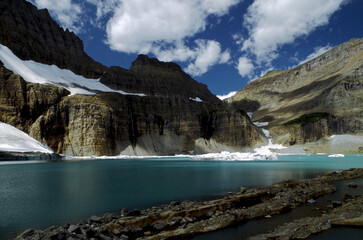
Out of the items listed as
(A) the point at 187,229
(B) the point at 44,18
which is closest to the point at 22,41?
(B) the point at 44,18

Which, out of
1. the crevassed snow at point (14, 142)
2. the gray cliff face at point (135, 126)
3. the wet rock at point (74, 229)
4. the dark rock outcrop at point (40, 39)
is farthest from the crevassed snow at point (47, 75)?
the wet rock at point (74, 229)

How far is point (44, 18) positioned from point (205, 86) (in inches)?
3995

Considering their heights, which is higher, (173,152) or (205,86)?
(205,86)

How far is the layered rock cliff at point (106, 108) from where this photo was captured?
89.4 meters

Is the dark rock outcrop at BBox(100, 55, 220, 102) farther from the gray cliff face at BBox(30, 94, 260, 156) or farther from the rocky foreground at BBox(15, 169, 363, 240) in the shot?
the rocky foreground at BBox(15, 169, 363, 240)

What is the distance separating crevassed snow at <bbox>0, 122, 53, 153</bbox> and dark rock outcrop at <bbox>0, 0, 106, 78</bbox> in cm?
5036

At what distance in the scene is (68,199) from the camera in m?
17.7

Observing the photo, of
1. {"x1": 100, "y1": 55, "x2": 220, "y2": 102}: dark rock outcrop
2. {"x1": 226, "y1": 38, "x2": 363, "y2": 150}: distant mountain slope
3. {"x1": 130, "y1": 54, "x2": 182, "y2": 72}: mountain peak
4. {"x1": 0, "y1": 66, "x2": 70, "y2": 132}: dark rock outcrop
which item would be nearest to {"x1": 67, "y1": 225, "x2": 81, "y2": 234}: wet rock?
{"x1": 0, "y1": 66, "x2": 70, "y2": 132}: dark rock outcrop

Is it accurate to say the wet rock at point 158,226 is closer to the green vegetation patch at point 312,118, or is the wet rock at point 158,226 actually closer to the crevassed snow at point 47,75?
the crevassed snow at point 47,75

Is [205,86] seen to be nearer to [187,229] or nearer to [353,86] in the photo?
[353,86]

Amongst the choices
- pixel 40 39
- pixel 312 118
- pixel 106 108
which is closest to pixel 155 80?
pixel 106 108

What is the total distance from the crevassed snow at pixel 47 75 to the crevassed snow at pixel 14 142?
30.2 m

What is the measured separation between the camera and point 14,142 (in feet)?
233

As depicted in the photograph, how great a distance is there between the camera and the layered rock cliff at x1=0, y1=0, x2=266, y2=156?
89.4 meters
